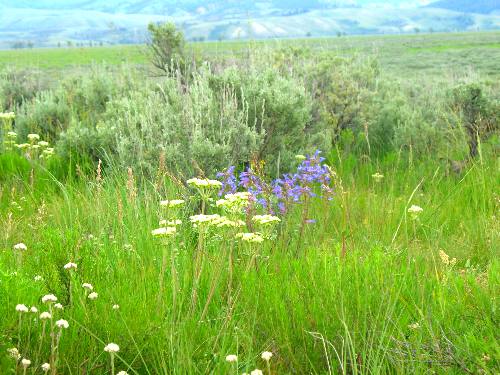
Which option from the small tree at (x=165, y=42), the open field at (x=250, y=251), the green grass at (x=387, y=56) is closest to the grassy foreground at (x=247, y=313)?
the open field at (x=250, y=251)

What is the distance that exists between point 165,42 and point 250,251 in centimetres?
982

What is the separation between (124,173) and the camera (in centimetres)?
620

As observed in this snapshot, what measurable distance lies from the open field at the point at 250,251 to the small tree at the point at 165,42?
2761 mm

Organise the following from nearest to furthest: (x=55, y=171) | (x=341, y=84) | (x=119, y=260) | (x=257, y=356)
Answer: (x=257, y=356) < (x=119, y=260) < (x=55, y=171) < (x=341, y=84)

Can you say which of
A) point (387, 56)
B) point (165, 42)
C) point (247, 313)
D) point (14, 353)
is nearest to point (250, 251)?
point (247, 313)

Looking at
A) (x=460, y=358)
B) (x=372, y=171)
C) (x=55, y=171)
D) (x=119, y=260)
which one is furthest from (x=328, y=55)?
(x=460, y=358)

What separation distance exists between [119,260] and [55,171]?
4025 mm

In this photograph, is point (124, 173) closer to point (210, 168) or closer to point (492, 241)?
point (210, 168)

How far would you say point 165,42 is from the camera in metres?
12.1

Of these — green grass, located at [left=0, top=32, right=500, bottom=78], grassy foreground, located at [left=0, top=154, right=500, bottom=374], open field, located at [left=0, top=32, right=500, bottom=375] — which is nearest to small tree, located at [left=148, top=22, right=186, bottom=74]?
green grass, located at [left=0, top=32, right=500, bottom=78]

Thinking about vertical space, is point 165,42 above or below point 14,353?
above

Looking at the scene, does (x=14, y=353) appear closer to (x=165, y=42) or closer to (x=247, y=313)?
(x=247, y=313)

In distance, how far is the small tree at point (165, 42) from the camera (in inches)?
471

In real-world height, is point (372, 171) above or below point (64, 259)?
below
